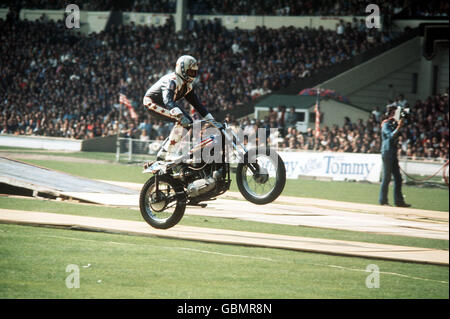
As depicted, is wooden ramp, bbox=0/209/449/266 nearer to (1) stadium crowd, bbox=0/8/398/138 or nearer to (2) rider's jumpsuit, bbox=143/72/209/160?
(2) rider's jumpsuit, bbox=143/72/209/160

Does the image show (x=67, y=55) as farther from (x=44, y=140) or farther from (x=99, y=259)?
(x=99, y=259)

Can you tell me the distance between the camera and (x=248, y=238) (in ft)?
38.7

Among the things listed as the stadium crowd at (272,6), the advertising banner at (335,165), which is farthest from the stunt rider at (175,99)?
the stadium crowd at (272,6)

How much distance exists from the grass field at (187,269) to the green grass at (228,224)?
0.19 feet

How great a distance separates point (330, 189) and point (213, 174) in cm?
1368

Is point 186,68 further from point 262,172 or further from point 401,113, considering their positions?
point 401,113

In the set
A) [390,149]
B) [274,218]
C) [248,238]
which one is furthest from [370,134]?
[248,238]

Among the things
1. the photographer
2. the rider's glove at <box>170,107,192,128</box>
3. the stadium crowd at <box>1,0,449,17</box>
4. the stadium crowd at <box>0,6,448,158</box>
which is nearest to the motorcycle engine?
the rider's glove at <box>170,107,192,128</box>

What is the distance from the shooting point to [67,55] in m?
37.5

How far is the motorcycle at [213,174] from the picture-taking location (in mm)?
9203

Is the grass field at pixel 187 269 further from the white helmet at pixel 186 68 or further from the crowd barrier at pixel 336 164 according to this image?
the crowd barrier at pixel 336 164

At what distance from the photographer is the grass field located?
8.80 meters
